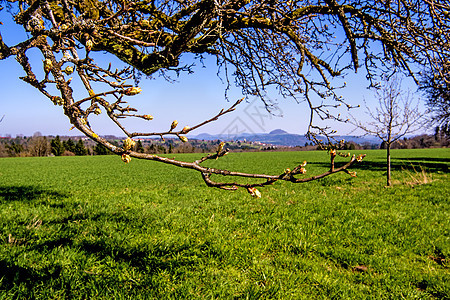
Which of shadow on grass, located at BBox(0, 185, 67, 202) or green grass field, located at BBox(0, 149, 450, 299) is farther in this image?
shadow on grass, located at BBox(0, 185, 67, 202)

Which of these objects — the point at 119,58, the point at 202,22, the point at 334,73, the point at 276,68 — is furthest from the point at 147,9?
the point at 334,73

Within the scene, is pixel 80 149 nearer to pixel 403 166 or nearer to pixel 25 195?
pixel 25 195

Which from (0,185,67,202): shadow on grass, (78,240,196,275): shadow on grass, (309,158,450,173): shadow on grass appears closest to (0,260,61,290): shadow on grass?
(78,240,196,275): shadow on grass

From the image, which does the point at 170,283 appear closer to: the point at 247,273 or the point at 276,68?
the point at 247,273

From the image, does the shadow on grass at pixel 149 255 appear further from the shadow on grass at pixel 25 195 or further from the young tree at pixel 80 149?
the young tree at pixel 80 149

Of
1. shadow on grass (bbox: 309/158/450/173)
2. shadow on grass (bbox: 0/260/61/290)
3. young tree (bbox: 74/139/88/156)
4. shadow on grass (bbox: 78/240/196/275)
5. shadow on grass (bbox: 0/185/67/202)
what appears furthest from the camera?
young tree (bbox: 74/139/88/156)

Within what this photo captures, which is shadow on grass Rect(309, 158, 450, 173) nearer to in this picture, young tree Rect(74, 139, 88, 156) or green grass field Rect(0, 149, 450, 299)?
green grass field Rect(0, 149, 450, 299)

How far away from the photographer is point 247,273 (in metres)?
3.54

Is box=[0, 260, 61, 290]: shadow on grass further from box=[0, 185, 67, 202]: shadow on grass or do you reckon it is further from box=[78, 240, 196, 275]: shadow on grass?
box=[0, 185, 67, 202]: shadow on grass

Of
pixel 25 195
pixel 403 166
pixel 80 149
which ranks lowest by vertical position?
pixel 403 166

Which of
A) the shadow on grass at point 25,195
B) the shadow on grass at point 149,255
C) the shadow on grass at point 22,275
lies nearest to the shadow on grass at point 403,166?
the shadow on grass at point 149,255

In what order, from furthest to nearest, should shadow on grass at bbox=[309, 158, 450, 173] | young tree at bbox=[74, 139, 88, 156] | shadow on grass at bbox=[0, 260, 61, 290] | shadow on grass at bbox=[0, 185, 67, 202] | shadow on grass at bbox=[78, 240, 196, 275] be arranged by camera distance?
1. young tree at bbox=[74, 139, 88, 156]
2. shadow on grass at bbox=[309, 158, 450, 173]
3. shadow on grass at bbox=[0, 185, 67, 202]
4. shadow on grass at bbox=[78, 240, 196, 275]
5. shadow on grass at bbox=[0, 260, 61, 290]

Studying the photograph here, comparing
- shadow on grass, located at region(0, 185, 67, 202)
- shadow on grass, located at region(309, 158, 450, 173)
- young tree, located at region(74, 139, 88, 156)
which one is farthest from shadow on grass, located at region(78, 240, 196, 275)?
young tree, located at region(74, 139, 88, 156)

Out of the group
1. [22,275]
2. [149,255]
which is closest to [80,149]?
[22,275]
